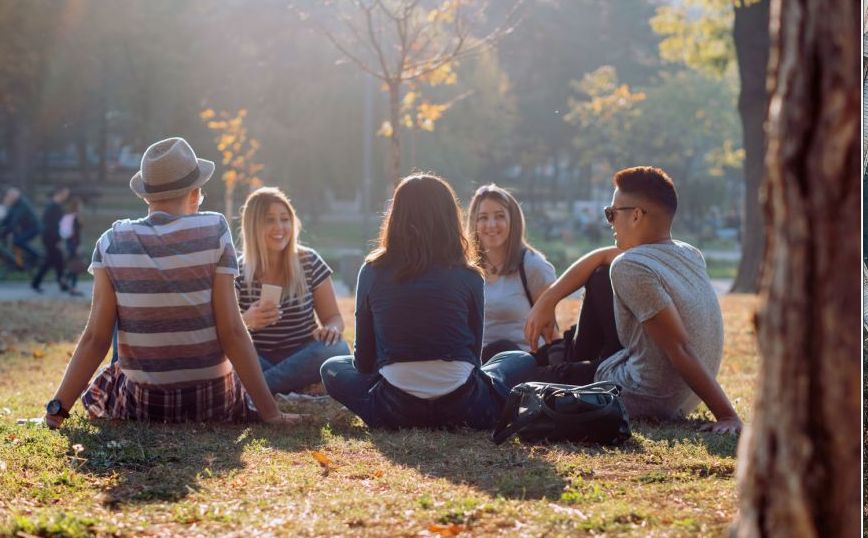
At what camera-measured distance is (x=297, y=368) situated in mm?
7746

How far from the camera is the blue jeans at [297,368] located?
7699 mm

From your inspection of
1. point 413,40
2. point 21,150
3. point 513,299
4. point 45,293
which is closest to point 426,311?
point 513,299

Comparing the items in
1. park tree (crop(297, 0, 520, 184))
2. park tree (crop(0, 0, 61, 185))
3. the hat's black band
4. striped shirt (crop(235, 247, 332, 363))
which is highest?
park tree (crop(0, 0, 61, 185))

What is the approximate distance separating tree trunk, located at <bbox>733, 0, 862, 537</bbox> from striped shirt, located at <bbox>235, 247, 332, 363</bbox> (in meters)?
5.49

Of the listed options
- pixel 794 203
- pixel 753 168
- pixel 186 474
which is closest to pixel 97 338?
pixel 186 474

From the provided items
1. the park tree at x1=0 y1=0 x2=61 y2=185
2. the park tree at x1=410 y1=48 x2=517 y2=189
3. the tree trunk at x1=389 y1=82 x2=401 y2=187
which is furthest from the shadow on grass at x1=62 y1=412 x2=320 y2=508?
the park tree at x1=410 y1=48 x2=517 y2=189

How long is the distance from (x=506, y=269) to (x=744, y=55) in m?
11.0

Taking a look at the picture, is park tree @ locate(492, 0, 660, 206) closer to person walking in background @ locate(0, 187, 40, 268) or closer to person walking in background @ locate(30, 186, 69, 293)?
person walking in background @ locate(0, 187, 40, 268)

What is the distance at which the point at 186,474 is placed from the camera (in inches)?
195

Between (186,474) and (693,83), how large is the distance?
55.1 m

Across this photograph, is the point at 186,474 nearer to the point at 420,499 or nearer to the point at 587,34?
the point at 420,499

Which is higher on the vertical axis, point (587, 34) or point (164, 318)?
point (587, 34)

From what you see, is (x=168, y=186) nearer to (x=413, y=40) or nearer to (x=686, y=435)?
(x=686, y=435)

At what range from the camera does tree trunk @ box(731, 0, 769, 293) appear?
56.7 ft
